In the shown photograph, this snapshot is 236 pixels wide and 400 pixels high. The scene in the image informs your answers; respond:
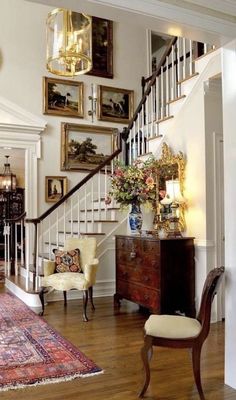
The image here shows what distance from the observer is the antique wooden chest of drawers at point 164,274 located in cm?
435

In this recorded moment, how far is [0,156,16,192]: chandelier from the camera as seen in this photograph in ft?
40.3

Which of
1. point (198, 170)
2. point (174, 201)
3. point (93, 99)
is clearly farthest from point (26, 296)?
point (93, 99)

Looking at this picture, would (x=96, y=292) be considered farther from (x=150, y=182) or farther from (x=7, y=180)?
(x=7, y=180)

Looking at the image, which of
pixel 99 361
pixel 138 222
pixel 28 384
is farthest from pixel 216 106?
pixel 28 384

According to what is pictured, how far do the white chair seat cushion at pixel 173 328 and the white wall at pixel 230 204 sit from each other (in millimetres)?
259

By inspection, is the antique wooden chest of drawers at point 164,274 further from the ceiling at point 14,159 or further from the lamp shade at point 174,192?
the ceiling at point 14,159

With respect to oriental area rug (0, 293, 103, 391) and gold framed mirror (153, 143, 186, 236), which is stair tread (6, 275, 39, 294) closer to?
oriental area rug (0, 293, 103, 391)

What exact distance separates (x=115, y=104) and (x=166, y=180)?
3.25 metres

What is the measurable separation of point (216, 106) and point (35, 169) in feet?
11.9

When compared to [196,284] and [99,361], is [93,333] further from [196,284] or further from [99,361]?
[196,284]

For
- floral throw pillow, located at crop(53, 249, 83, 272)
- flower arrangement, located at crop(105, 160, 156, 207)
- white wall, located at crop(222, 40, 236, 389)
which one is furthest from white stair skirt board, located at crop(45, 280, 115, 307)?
white wall, located at crop(222, 40, 236, 389)

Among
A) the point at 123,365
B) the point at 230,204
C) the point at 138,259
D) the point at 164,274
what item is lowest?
the point at 123,365

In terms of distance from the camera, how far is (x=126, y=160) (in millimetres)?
6559

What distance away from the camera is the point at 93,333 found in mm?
4113
